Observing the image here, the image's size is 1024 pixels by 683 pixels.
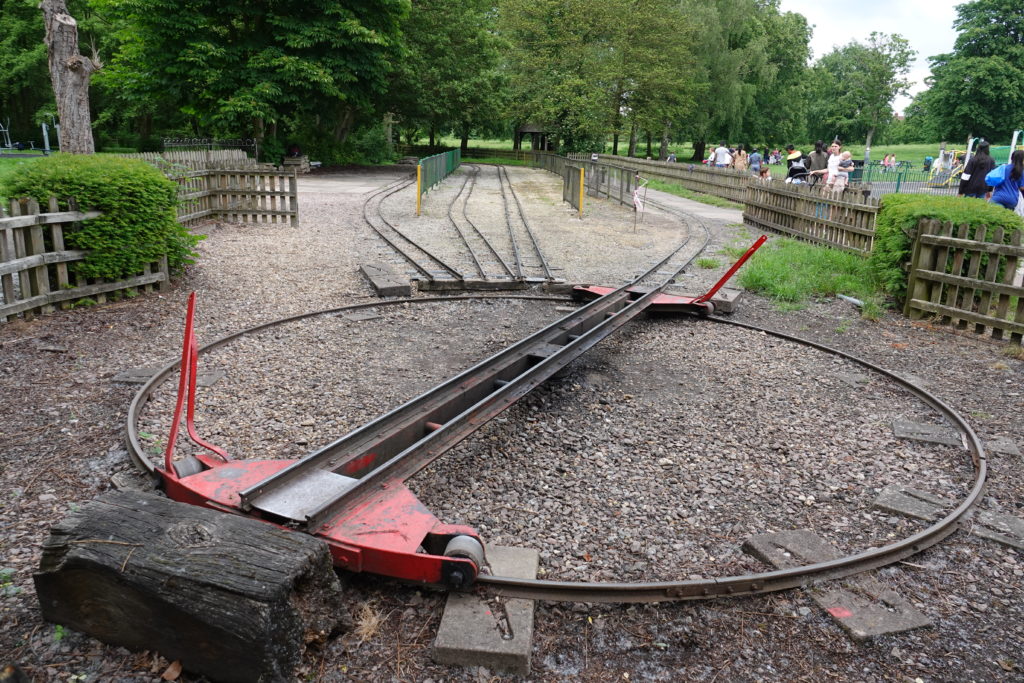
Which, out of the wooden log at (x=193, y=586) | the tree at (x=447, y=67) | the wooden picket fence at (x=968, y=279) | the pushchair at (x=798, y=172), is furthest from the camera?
the tree at (x=447, y=67)

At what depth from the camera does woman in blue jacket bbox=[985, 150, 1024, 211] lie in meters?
11.1

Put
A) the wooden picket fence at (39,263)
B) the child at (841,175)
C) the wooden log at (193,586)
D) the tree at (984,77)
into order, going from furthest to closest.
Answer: the tree at (984,77)
the child at (841,175)
the wooden picket fence at (39,263)
the wooden log at (193,586)

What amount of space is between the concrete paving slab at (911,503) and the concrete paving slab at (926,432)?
3.07 ft

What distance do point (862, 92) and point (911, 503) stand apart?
9458cm

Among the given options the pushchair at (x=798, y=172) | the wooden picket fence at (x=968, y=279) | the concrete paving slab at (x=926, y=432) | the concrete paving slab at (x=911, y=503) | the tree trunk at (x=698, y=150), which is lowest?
the concrete paving slab at (x=911, y=503)

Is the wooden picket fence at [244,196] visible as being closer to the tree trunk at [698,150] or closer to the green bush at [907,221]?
the green bush at [907,221]

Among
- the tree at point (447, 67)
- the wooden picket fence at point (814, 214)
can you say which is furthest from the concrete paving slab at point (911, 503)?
the tree at point (447, 67)

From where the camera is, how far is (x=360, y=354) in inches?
266

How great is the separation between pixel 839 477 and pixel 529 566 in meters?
2.35

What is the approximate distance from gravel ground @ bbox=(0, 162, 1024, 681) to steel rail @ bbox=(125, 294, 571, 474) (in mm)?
120

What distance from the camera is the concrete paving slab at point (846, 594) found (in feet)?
10.6

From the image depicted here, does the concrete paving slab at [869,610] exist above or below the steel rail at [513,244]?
below

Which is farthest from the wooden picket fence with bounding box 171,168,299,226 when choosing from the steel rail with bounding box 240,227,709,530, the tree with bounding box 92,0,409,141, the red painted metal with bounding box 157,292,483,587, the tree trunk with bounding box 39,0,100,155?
the tree with bounding box 92,0,409,141

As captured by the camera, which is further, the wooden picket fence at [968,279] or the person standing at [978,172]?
the person standing at [978,172]
